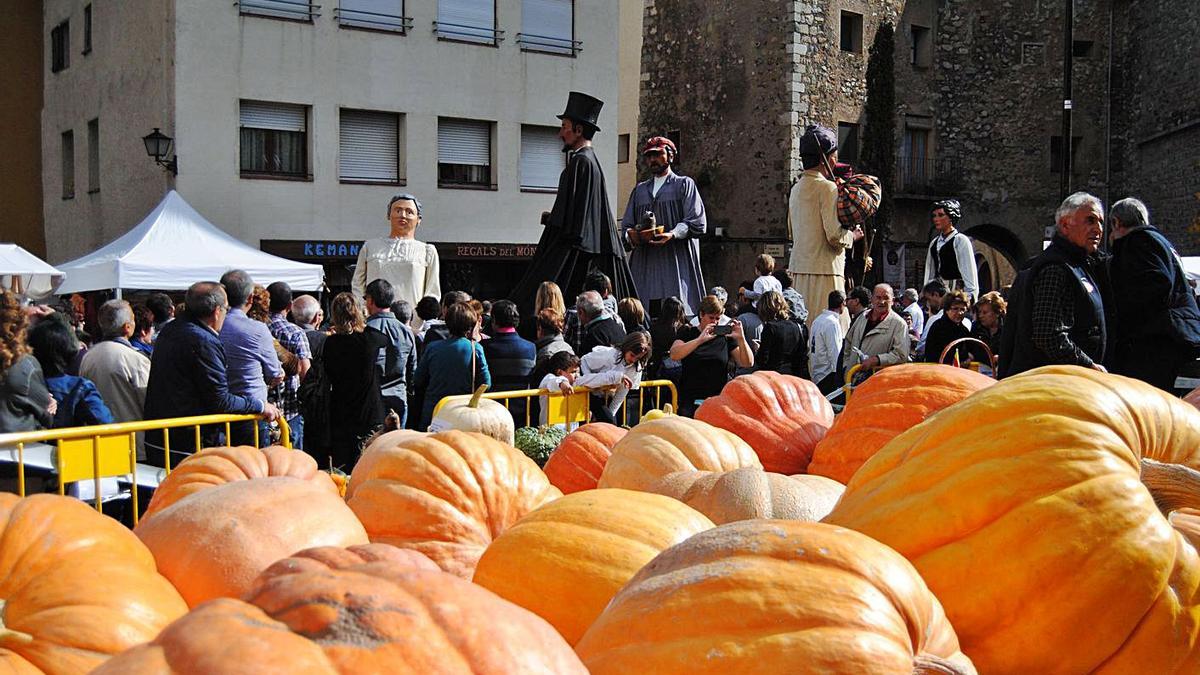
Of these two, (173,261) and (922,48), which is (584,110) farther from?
(922,48)

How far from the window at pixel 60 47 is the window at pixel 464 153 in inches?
330

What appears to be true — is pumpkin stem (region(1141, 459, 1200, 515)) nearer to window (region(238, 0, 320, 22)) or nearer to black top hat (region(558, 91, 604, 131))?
black top hat (region(558, 91, 604, 131))

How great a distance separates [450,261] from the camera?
2019 centimetres

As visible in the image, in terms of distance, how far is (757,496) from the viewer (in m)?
2.63

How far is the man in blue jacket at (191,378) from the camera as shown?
564 centimetres

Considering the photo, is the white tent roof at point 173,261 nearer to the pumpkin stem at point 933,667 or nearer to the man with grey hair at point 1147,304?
the man with grey hair at point 1147,304

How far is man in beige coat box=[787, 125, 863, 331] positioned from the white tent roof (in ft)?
24.6

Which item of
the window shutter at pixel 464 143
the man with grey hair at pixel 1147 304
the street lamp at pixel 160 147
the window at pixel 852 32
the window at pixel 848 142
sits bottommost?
the man with grey hair at pixel 1147 304

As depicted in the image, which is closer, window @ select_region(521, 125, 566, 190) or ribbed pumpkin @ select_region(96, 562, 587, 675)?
ribbed pumpkin @ select_region(96, 562, 587, 675)

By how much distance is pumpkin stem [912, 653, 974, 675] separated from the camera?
1534 mm

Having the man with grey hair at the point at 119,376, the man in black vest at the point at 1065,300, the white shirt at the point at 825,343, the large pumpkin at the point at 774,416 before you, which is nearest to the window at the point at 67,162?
the man with grey hair at the point at 119,376

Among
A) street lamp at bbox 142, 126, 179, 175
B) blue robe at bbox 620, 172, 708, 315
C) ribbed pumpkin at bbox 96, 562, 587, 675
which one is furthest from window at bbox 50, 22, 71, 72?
ribbed pumpkin at bbox 96, 562, 587, 675

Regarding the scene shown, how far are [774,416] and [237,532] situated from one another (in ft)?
8.22

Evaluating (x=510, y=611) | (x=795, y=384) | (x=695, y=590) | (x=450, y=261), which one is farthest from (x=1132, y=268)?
(x=450, y=261)
